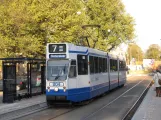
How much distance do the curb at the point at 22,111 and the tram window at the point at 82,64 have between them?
2.70m

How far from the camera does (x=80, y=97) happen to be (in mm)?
18109

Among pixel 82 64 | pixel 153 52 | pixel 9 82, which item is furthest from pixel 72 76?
pixel 153 52

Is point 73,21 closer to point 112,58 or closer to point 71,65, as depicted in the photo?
point 112,58

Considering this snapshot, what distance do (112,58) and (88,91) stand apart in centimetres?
957

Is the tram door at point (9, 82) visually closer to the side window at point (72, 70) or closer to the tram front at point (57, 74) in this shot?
the tram front at point (57, 74)

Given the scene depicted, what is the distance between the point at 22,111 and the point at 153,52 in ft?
427

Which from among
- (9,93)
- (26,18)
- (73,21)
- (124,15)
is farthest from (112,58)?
(124,15)

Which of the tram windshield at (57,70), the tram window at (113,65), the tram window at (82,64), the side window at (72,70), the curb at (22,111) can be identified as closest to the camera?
the curb at (22,111)

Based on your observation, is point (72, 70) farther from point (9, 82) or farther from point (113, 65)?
point (113, 65)

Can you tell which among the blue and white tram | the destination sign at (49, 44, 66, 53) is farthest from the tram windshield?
the destination sign at (49, 44, 66, 53)

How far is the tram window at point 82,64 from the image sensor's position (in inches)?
718

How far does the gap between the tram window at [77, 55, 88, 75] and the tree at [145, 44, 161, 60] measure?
12302 centimetres

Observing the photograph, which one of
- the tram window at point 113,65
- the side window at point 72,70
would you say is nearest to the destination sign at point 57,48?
the side window at point 72,70

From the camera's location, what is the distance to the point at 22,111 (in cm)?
1595
